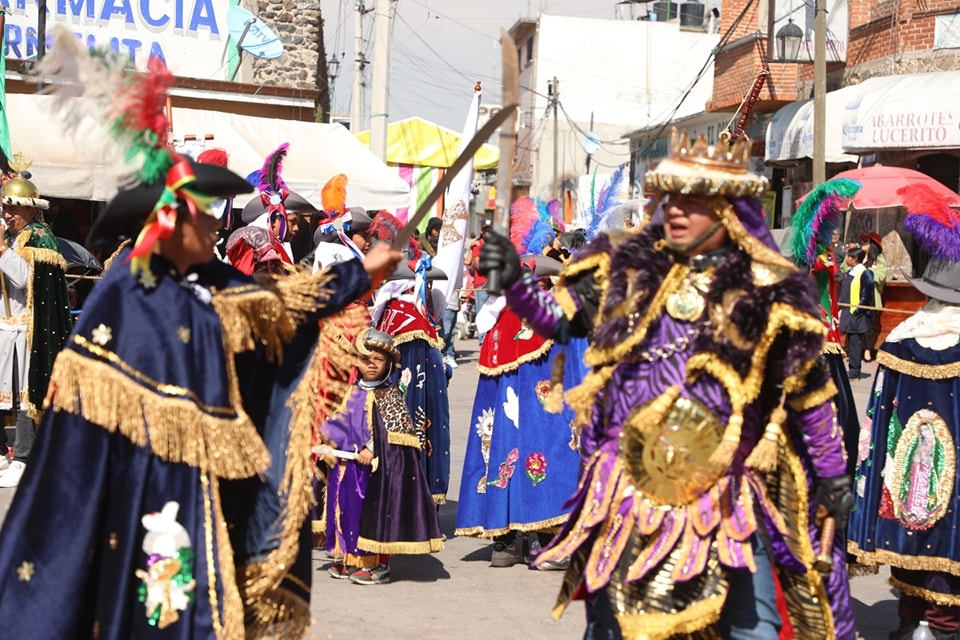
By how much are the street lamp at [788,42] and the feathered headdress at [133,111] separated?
2118cm

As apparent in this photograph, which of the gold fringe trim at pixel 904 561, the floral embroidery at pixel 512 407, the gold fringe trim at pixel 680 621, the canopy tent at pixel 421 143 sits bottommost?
the gold fringe trim at pixel 904 561

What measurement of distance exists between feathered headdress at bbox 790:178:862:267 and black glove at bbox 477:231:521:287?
12.3 feet

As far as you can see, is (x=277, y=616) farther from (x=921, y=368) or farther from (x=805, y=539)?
(x=921, y=368)

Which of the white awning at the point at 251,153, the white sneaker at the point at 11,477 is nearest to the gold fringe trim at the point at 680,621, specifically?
the white sneaker at the point at 11,477

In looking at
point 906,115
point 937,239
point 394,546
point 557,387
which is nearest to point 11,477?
point 394,546

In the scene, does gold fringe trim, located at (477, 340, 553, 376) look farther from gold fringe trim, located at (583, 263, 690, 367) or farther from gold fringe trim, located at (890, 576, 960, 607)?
gold fringe trim, located at (583, 263, 690, 367)

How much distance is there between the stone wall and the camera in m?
21.8

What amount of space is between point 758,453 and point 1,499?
6761 millimetres

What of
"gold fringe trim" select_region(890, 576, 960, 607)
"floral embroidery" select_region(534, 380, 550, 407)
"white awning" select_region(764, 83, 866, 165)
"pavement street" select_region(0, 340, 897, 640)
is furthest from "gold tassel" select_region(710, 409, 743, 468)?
"white awning" select_region(764, 83, 866, 165)

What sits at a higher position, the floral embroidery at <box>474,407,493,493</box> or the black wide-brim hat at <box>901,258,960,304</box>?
the black wide-brim hat at <box>901,258,960,304</box>

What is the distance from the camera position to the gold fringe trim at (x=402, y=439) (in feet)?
24.7

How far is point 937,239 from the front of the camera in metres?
6.36

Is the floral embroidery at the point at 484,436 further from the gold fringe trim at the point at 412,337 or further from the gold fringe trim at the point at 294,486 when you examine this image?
the gold fringe trim at the point at 294,486

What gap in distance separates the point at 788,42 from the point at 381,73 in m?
7.86
